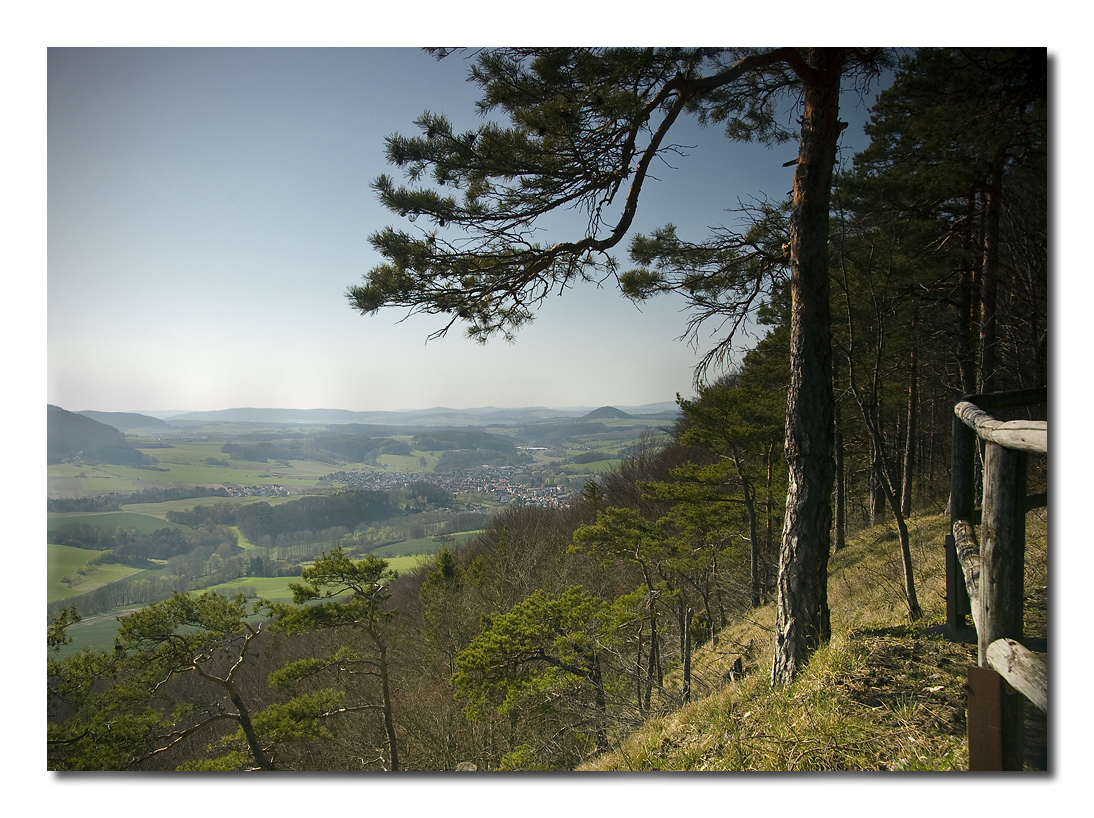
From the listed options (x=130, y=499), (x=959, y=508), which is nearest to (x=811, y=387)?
(x=959, y=508)

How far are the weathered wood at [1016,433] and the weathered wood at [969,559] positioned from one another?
44 cm

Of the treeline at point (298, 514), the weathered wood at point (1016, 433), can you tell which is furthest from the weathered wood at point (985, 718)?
the treeline at point (298, 514)

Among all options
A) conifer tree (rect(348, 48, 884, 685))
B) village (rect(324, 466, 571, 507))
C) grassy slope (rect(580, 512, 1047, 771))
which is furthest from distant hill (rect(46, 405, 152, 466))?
village (rect(324, 466, 571, 507))

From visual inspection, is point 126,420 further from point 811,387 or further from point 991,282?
point 991,282

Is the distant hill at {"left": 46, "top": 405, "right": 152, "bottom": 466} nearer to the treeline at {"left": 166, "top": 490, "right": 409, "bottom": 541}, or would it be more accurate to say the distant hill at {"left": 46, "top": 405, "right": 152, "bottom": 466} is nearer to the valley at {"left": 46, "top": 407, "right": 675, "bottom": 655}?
the valley at {"left": 46, "top": 407, "right": 675, "bottom": 655}

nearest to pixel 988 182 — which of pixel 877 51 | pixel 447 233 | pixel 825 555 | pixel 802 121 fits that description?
pixel 877 51

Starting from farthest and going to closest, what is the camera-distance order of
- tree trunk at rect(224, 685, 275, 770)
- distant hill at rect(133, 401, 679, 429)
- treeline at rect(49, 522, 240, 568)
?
1. tree trunk at rect(224, 685, 275, 770)
2. distant hill at rect(133, 401, 679, 429)
3. treeline at rect(49, 522, 240, 568)

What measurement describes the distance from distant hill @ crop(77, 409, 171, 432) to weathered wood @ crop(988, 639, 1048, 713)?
4110mm

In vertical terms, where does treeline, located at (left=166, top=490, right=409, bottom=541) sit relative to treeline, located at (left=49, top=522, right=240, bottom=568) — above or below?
below

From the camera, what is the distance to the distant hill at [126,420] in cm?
321

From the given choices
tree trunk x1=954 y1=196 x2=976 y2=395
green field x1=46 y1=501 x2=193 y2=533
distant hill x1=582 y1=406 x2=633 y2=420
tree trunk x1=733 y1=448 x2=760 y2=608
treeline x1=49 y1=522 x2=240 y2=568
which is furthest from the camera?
tree trunk x1=733 y1=448 x2=760 y2=608

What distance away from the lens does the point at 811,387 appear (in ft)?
8.26

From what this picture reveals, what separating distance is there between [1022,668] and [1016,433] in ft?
1.76

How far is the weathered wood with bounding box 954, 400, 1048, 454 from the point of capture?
111 cm
